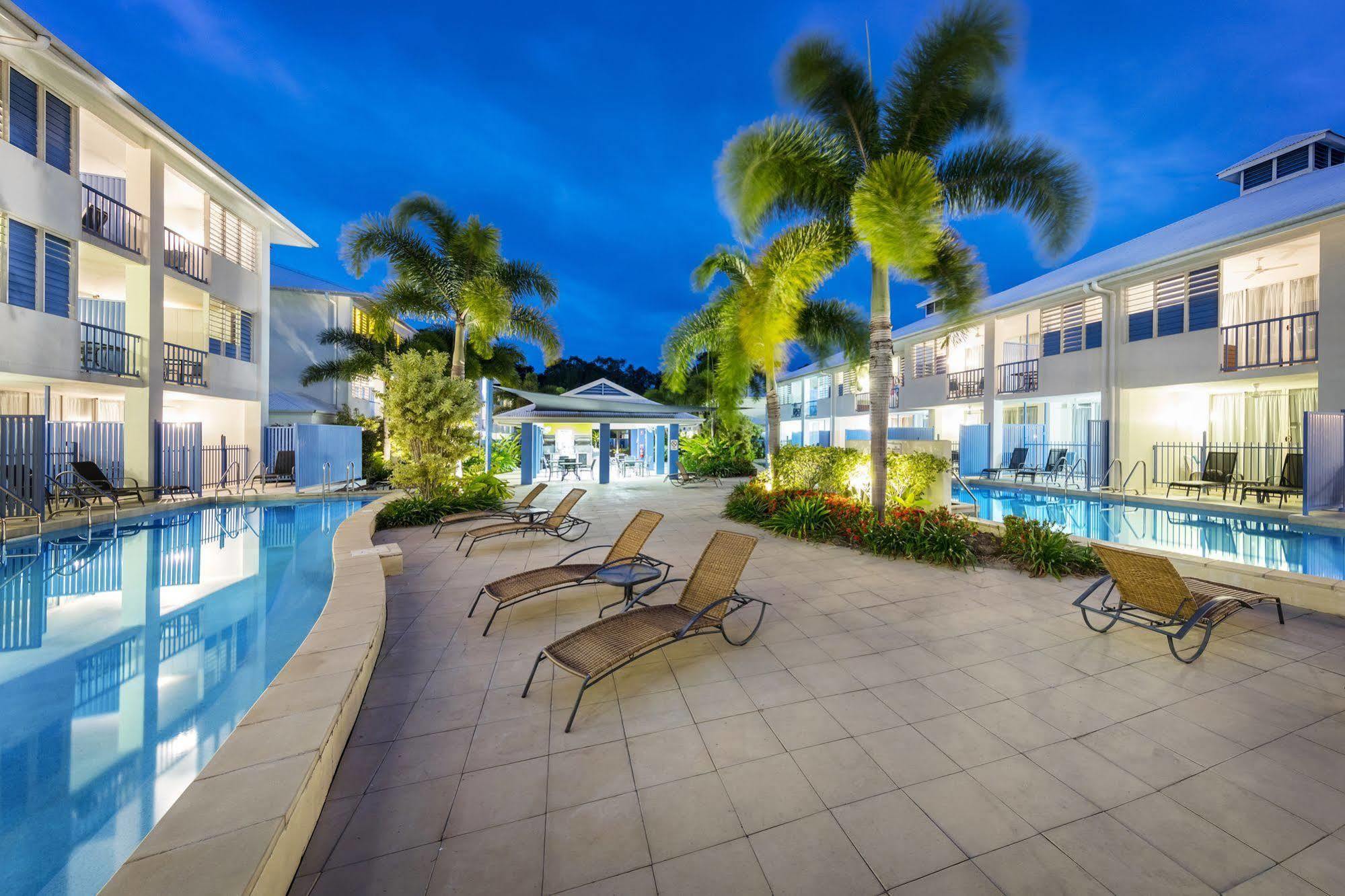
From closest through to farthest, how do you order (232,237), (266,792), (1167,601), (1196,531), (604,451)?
(266,792) → (1167,601) → (1196,531) → (232,237) → (604,451)

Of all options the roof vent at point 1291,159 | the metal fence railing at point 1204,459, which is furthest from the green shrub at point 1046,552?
the roof vent at point 1291,159

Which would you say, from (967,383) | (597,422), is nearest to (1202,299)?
(967,383)

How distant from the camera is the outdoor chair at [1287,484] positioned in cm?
1135

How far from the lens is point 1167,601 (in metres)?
4.51

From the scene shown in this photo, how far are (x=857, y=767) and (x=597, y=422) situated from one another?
634 inches

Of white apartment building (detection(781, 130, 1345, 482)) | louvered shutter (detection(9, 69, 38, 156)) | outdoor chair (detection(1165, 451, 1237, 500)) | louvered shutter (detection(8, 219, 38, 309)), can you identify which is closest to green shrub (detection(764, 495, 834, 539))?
white apartment building (detection(781, 130, 1345, 482))

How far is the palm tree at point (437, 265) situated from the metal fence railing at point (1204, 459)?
18192 millimetres

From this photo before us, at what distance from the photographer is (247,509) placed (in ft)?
42.9

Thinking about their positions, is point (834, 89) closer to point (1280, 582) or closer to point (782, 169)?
point (782, 169)

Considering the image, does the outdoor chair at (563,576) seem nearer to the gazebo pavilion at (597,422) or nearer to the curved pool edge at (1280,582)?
the curved pool edge at (1280,582)

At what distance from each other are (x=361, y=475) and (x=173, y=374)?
222 inches

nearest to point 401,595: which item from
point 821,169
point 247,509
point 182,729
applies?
point 182,729

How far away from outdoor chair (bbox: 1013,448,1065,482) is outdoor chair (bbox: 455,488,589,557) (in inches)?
560

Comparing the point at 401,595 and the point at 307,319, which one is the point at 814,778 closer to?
the point at 401,595
